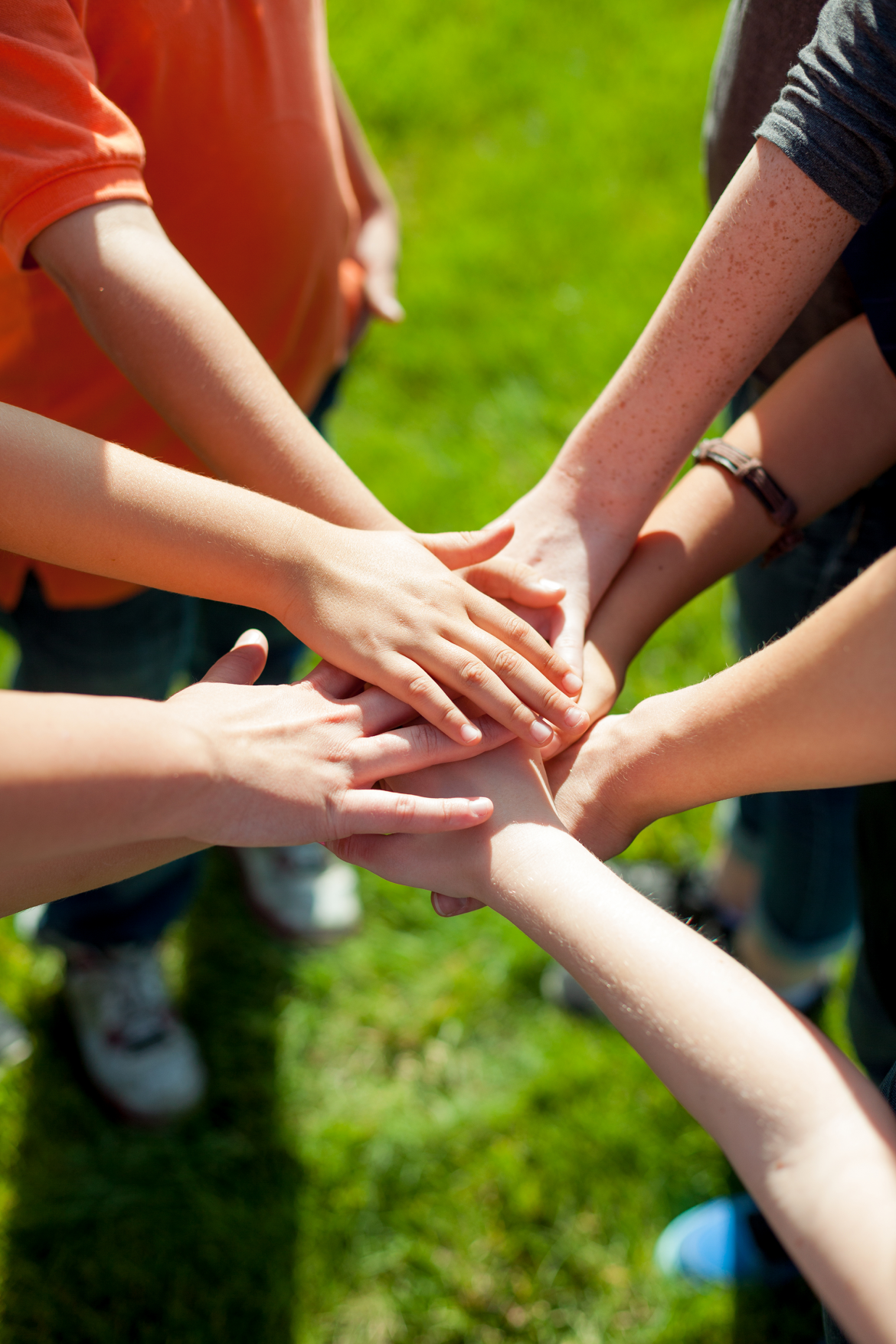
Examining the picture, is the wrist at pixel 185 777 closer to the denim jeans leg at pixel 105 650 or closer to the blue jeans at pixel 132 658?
the blue jeans at pixel 132 658

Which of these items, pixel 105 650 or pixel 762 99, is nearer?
pixel 762 99

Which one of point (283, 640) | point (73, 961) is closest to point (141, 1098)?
point (73, 961)

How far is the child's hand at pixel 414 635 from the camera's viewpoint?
1.39 metres

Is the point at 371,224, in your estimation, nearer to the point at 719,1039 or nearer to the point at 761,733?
the point at 761,733

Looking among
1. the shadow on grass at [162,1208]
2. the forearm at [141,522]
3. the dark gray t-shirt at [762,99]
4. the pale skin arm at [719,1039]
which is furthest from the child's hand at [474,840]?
the shadow on grass at [162,1208]

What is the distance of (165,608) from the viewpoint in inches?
73.5

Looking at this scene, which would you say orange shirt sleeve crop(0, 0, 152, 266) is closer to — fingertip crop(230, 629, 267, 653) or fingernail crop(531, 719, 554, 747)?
fingertip crop(230, 629, 267, 653)

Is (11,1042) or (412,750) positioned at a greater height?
(412,750)

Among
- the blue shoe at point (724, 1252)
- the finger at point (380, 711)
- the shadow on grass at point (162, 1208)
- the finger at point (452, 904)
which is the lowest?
the shadow on grass at point (162, 1208)

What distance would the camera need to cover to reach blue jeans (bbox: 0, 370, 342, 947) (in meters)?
1.79

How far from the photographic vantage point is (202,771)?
1.19m

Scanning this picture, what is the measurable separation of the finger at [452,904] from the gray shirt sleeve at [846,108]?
42.3 inches

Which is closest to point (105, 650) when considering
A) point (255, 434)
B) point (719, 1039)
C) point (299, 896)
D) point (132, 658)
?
point (132, 658)

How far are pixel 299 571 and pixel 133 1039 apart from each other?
1.38m
